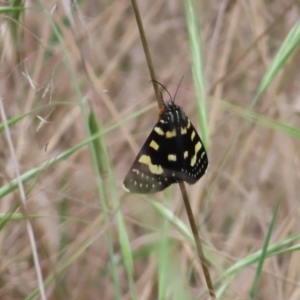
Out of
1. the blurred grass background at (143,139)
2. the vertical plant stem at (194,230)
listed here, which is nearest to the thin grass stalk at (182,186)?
the vertical plant stem at (194,230)

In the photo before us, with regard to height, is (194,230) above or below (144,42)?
below

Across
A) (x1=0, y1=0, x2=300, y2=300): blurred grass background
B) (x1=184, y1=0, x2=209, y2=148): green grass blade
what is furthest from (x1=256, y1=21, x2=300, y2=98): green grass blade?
(x1=0, y1=0, x2=300, y2=300): blurred grass background

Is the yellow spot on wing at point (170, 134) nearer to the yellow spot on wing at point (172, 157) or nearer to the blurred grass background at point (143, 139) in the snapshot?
the yellow spot on wing at point (172, 157)

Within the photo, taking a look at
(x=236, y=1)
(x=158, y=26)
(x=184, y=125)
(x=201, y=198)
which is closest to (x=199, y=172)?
(x=184, y=125)

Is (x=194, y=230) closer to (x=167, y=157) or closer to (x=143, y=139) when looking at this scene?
(x=167, y=157)

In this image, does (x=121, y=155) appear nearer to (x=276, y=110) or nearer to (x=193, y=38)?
(x=276, y=110)

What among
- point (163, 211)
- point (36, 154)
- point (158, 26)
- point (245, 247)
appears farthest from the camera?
point (158, 26)

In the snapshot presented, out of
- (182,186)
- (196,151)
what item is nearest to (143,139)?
(196,151)

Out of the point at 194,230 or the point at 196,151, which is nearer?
the point at 194,230
